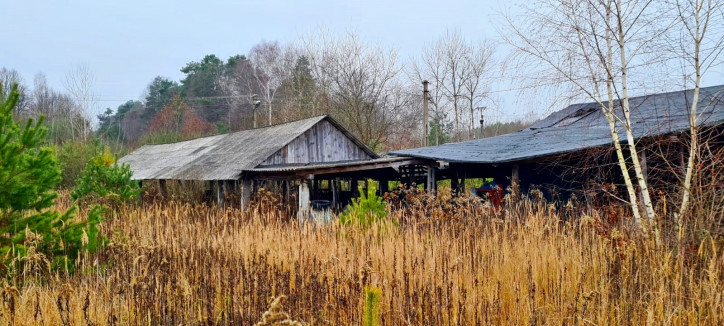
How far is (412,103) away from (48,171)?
29.6 meters

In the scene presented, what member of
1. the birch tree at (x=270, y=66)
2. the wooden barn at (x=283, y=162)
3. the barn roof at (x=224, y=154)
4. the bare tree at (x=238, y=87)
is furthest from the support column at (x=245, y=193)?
the bare tree at (x=238, y=87)

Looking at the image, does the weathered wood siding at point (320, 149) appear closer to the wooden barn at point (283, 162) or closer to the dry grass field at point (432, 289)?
the wooden barn at point (283, 162)

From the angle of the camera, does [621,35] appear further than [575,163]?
No

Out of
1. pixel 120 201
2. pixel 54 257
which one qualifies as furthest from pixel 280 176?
pixel 54 257

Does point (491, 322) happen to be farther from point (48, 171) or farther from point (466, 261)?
point (48, 171)

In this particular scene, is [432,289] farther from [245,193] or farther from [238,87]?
[238,87]

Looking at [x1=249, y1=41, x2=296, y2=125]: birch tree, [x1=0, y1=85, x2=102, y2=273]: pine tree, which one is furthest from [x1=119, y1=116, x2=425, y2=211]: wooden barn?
[x1=249, y1=41, x2=296, y2=125]: birch tree

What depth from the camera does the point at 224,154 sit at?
18.2 meters

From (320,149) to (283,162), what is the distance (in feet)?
6.21

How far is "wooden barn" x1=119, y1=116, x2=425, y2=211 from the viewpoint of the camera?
47.2 ft

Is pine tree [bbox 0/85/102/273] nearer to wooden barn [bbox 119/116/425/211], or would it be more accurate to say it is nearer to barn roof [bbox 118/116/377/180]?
wooden barn [bbox 119/116/425/211]

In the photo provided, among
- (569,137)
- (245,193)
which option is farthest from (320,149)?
(569,137)

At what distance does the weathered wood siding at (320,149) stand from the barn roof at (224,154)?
20 cm

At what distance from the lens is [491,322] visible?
3938 mm
